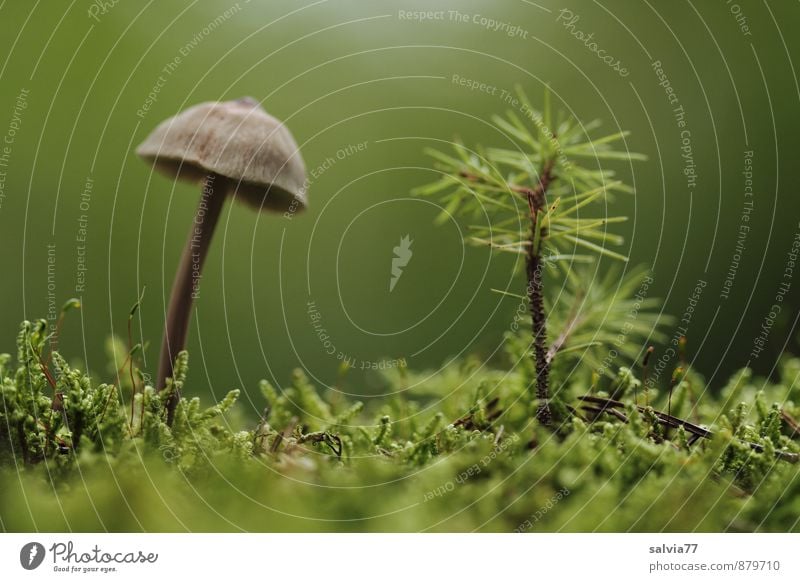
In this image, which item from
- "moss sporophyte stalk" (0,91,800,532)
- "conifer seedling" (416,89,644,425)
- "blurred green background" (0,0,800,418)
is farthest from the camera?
"blurred green background" (0,0,800,418)

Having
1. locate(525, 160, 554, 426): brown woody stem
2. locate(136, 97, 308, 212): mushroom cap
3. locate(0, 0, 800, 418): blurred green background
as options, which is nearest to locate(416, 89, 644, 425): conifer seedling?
locate(525, 160, 554, 426): brown woody stem

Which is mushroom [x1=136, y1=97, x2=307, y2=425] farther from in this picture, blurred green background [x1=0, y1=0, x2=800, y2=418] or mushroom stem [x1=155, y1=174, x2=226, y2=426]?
blurred green background [x1=0, y1=0, x2=800, y2=418]

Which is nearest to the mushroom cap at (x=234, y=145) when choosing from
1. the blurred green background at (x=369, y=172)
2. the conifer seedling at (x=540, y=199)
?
the conifer seedling at (x=540, y=199)

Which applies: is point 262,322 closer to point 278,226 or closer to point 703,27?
point 278,226

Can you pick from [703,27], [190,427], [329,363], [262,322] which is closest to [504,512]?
[190,427]

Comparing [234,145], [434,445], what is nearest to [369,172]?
[234,145]
